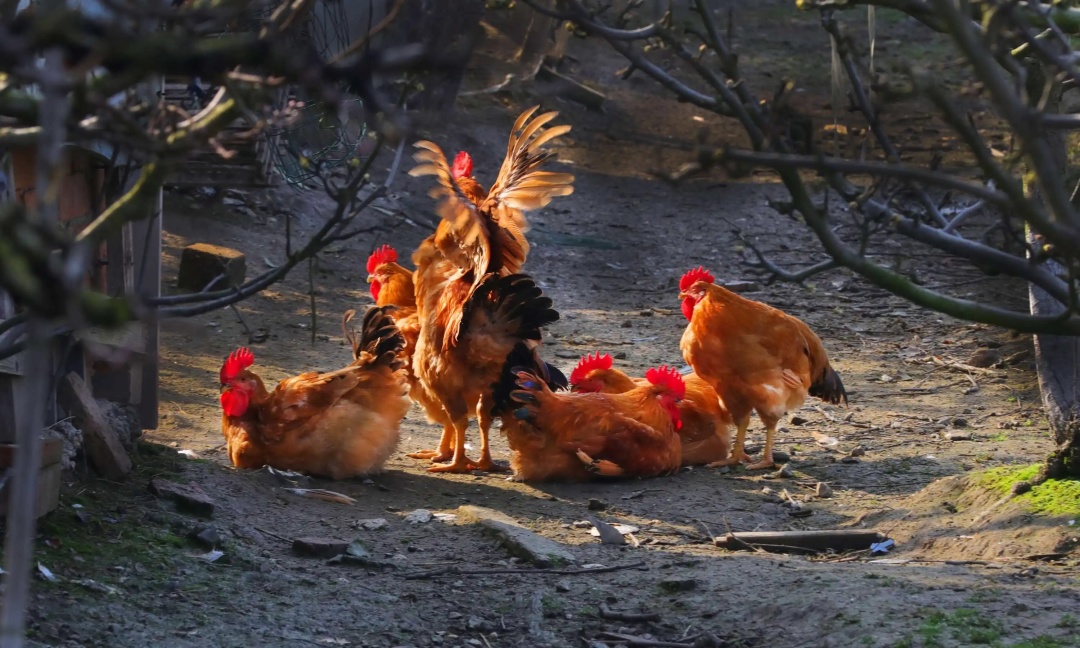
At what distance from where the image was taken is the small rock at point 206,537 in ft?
15.9

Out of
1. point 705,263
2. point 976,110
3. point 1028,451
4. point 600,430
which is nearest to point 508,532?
point 600,430

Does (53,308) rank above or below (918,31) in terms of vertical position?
below

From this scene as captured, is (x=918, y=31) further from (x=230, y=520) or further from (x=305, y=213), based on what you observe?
(x=230, y=520)

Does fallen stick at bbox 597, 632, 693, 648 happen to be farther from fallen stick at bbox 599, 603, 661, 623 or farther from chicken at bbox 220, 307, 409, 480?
chicken at bbox 220, 307, 409, 480

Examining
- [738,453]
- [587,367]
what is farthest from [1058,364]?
[587,367]

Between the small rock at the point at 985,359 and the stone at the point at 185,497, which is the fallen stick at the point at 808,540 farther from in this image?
the small rock at the point at 985,359

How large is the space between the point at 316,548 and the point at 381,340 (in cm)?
Answer: 186

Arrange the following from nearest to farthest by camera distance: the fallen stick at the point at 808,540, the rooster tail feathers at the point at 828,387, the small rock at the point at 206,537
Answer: the small rock at the point at 206,537
the fallen stick at the point at 808,540
the rooster tail feathers at the point at 828,387

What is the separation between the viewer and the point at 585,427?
654 centimetres

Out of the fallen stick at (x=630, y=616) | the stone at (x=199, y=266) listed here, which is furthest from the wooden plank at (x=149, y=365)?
the stone at (x=199, y=266)

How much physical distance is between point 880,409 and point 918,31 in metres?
15.3

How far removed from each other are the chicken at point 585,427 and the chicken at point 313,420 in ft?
2.44

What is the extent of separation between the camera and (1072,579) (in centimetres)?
435

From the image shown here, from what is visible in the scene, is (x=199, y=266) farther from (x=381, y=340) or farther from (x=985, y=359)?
(x=985, y=359)
